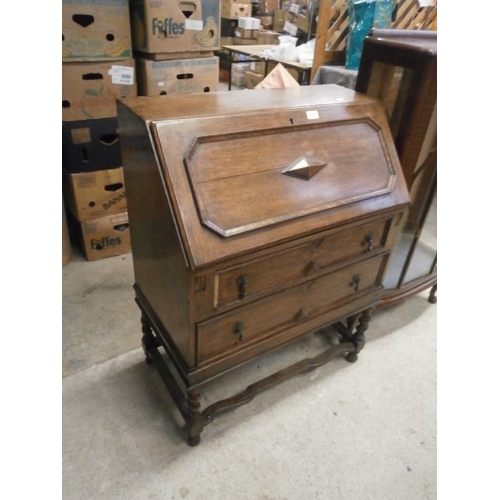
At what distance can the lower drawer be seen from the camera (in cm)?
110

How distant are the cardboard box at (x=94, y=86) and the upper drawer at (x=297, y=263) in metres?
1.39

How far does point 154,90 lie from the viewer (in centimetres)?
202

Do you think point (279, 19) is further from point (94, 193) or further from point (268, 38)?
point (94, 193)

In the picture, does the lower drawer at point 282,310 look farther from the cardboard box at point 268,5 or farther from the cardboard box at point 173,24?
the cardboard box at point 268,5

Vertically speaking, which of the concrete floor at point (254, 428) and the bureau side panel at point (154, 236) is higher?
the bureau side panel at point (154, 236)

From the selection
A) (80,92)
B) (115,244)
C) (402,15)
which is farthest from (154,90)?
(402,15)

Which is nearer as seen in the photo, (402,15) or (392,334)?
(392,334)

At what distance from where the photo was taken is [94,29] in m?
1.75

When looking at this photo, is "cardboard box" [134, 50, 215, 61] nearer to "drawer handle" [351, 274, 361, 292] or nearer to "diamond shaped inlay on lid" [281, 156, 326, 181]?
"diamond shaped inlay on lid" [281, 156, 326, 181]

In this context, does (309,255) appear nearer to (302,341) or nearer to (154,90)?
(302,341)

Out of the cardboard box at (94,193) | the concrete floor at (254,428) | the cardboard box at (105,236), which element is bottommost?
the concrete floor at (254,428)

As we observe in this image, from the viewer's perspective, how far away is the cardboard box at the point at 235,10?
546 cm

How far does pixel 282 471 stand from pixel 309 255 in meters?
0.77

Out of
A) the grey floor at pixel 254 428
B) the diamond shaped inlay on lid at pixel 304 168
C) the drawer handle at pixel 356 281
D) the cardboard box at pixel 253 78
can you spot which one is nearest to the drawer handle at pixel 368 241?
the drawer handle at pixel 356 281
